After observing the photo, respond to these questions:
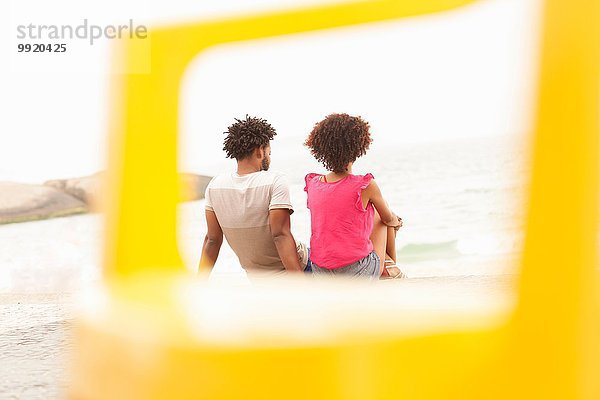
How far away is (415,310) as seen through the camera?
0.86 metres

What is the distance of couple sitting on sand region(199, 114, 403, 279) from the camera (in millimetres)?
1957

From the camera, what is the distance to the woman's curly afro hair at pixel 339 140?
2082 mm

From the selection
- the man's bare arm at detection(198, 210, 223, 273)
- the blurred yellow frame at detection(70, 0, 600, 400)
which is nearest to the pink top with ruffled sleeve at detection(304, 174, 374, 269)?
the man's bare arm at detection(198, 210, 223, 273)

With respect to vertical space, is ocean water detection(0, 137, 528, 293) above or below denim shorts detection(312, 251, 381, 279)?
below

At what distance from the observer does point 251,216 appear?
1.97 m

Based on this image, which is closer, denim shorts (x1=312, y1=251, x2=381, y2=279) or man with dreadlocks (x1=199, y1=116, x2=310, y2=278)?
man with dreadlocks (x1=199, y1=116, x2=310, y2=278)

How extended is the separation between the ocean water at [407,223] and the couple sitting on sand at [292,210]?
2975mm

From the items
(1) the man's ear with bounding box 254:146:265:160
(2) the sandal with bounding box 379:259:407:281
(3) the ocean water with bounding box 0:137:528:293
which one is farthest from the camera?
(3) the ocean water with bounding box 0:137:528:293

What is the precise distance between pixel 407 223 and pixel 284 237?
9.58 meters

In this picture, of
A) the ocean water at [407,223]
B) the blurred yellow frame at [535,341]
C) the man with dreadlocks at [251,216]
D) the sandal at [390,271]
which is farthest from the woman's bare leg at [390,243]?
the ocean water at [407,223]

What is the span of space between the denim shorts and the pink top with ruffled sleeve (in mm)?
12

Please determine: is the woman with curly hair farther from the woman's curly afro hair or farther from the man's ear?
the man's ear

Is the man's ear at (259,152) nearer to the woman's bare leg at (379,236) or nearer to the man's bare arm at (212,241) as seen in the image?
the man's bare arm at (212,241)

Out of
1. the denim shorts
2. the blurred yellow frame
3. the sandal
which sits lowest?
the sandal
